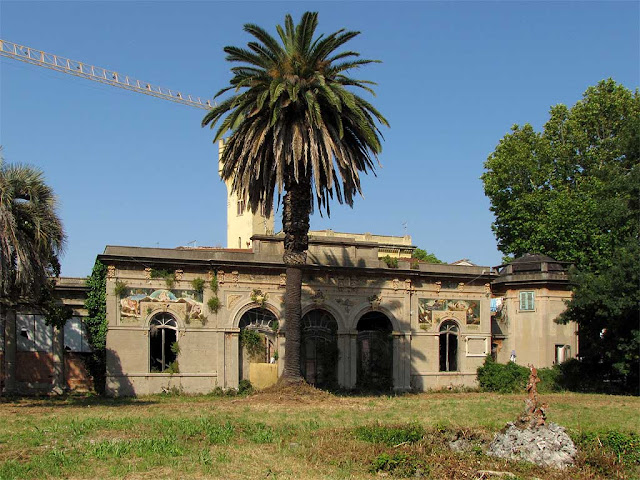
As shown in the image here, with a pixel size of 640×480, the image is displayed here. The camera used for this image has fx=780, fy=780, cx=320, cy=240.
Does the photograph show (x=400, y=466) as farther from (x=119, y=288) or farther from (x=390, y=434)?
(x=119, y=288)

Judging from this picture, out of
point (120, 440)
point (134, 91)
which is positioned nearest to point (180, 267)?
point (120, 440)

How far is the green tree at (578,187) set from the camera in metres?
37.7

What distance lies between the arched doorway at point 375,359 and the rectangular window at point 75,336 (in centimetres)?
1239

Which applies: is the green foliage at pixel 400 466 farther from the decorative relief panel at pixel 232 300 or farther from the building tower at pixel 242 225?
the building tower at pixel 242 225

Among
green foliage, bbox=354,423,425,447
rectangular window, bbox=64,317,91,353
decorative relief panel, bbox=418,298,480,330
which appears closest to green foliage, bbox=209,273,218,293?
rectangular window, bbox=64,317,91,353

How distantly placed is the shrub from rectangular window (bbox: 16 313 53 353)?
66.2ft

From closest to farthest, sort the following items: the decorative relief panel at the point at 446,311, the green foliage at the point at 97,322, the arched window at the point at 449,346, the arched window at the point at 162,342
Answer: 1. the green foliage at the point at 97,322
2. the arched window at the point at 162,342
3. the decorative relief panel at the point at 446,311
4. the arched window at the point at 449,346

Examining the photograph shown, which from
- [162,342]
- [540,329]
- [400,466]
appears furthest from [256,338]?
[400,466]

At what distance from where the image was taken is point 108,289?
31.6 m

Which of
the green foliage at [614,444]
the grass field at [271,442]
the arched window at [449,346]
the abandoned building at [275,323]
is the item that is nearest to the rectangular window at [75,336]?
the abandoned building at [275,323]

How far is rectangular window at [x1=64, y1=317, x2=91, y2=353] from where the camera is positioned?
35.3 meters

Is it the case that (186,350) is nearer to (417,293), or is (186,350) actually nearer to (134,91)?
(417,293)

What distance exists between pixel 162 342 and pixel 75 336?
5.60 m

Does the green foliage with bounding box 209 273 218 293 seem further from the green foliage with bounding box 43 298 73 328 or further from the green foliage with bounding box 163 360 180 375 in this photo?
the green foliage with bounding box 43 298 73 328
